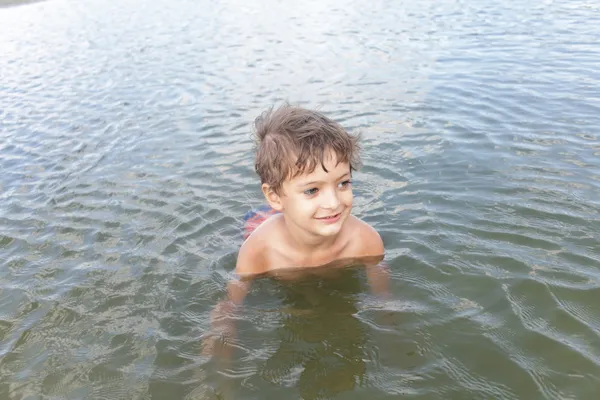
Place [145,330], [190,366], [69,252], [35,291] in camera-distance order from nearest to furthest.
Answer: [190,366], [145,330], [35,291], [69,252]

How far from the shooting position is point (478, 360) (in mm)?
3129

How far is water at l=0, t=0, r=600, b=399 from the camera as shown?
10.6 feet

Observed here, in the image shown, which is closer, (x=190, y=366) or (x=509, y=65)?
(x=190, y=366)

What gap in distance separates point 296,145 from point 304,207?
1.34 feet

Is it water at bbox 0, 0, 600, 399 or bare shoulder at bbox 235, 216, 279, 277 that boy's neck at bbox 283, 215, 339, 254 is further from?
water at bbox 0, 0, 600, 399

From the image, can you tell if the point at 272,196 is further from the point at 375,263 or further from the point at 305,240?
the point at 375,263

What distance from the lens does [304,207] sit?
11.9 ft

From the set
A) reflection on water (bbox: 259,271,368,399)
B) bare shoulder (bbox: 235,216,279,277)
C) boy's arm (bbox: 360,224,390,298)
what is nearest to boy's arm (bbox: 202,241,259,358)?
bare shoulder (bbox: 235,216,279,277)

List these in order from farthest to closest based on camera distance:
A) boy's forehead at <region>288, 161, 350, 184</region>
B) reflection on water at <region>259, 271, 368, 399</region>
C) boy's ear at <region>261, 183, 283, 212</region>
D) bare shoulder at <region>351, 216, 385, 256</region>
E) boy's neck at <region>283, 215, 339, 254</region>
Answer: bare shoulder at <region>351, 216, 385, 256</region> < boy's neck at <region>283, 215, 339, 254</region> < boy's ear at <region>261, 183, 283, 212</region> < boy's forehead at <region>288, 161, 350, 184</region> < reflection on water at <region>259, 271, 368, 399</region>

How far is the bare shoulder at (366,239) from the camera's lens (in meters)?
4.20

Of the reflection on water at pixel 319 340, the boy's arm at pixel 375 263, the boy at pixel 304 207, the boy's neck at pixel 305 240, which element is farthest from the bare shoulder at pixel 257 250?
the boy's arm at pixel 375 263

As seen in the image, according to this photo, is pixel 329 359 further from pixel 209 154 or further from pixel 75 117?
pixel 75 117

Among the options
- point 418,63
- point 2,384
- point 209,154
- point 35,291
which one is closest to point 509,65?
point 418,63

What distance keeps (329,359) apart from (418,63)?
766cm
